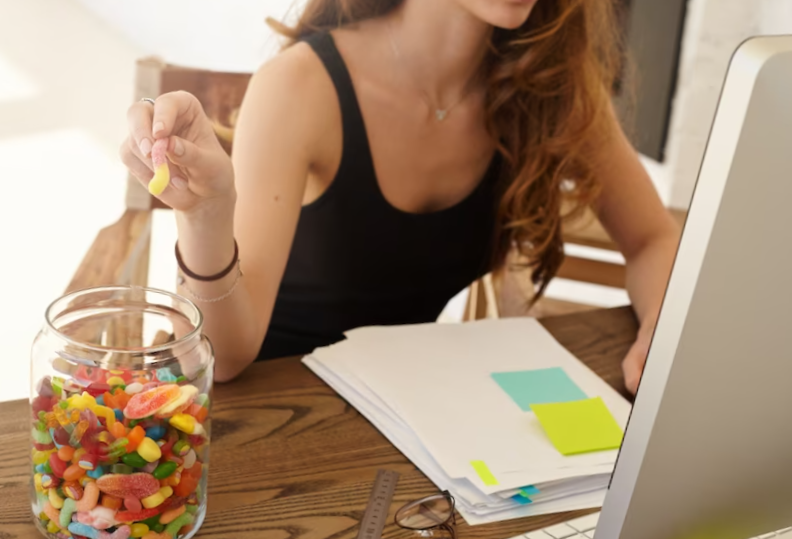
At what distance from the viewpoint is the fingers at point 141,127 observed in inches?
29.3

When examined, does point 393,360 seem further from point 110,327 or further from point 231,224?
point 110,327

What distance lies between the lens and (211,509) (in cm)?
76

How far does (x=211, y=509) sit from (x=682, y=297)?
461 mm

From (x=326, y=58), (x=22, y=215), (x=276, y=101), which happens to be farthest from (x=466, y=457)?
(x=22, y=215)

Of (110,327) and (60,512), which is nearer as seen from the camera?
(60,512)

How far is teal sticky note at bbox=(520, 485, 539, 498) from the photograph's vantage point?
82 centimetres

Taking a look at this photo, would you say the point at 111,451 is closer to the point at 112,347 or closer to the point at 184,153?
the point at 112,347

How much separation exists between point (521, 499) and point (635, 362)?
0.33 m

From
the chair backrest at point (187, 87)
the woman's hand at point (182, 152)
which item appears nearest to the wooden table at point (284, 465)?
the woman's hand at point (182, 152)

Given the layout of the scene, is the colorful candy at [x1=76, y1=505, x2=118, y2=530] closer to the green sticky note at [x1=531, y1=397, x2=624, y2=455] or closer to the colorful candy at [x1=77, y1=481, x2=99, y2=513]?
the colorful candy at [x1=77, y1=481, x2=99, y2=513]

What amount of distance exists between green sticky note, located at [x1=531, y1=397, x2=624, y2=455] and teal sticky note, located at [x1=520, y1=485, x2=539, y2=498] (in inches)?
2.7

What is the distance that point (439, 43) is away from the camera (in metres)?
1.35

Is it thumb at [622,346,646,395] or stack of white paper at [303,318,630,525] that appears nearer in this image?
stack of white paper at [303,318,630,525]

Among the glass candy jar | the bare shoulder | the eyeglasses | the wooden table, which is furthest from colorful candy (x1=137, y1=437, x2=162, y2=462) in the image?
the bare shoulder
